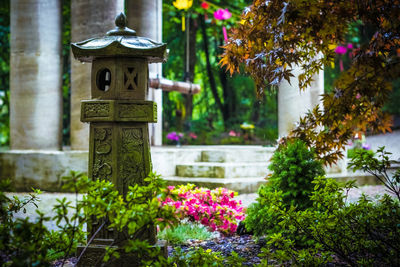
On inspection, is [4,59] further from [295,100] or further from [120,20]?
[120,20]

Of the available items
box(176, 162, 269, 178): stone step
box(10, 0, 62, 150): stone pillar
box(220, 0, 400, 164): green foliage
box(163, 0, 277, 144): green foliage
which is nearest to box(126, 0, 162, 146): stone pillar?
box(10, 0, 62, 150): stone pillar

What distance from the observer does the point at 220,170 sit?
713cm

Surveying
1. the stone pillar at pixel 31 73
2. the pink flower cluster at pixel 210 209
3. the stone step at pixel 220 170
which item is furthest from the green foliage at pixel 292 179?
the stone pillar at pixel 31 73

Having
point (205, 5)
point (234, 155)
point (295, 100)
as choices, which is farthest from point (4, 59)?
point (295, 100)

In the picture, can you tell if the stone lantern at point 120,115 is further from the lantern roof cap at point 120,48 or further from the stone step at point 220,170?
the stone step at point 220,170

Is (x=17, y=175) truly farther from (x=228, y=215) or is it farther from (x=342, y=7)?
(x=342, y=7)

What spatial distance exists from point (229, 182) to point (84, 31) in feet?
11.4

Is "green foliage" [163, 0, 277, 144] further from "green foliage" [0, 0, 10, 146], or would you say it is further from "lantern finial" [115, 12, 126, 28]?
"lantern finial" [115, 12, 126, 28]

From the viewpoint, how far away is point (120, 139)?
3.34 meters

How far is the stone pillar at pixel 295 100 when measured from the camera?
7422mm

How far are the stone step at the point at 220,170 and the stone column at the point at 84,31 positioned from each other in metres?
1.85

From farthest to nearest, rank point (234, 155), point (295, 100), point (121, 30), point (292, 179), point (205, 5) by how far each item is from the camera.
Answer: point (205, 5) → point (234, 155) → point (295, 100) → point (292, 179) → point (121, 30)

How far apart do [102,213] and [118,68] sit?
4.72ft

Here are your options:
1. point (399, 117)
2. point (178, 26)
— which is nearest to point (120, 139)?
point (178, 26)
